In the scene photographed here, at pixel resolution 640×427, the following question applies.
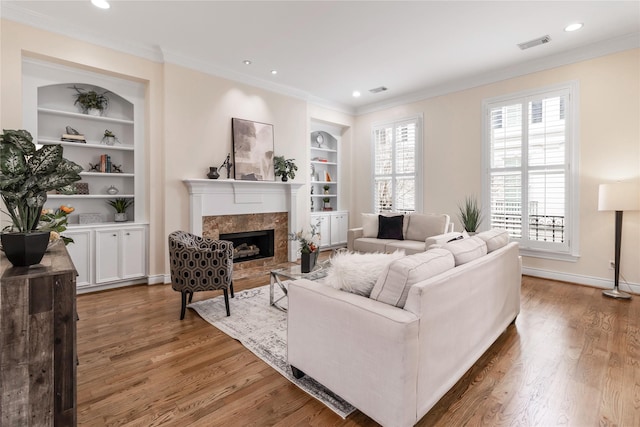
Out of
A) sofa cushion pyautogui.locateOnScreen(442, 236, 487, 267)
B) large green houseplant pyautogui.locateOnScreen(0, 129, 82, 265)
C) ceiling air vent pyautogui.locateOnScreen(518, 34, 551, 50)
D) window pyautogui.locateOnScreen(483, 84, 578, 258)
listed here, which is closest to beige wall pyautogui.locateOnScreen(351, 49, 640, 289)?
window pyautogui.locateOnScreen(483, 84, 578, 258)

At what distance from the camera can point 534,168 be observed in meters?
4.50

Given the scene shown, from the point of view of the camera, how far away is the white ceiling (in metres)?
3.17

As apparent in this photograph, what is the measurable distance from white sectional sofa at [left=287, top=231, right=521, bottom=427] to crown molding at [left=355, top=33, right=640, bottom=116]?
3804 millimetres

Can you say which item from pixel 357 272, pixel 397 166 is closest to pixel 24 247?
pixel 357 272

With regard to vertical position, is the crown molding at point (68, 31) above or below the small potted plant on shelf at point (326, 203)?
above

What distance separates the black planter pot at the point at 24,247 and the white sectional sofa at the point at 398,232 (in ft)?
13.2

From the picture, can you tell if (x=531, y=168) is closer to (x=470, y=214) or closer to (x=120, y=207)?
(x=470, y=214)

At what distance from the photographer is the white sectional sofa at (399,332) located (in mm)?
1468

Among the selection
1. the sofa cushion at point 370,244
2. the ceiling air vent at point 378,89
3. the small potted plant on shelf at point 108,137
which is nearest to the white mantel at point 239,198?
the small potted plant on shelf at point 108,137

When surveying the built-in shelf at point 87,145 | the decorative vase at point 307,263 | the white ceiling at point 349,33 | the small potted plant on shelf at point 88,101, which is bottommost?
the decorative vase at point 307,263

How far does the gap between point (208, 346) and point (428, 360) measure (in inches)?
69.3

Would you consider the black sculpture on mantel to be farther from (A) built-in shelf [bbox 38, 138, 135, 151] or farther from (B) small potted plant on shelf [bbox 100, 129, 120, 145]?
(B) small potted plant on shelf [bbox 100, 129, 120, 145]

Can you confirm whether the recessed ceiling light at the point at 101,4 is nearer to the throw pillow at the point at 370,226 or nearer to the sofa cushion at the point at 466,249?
the sofa cushion at the point at 466,249

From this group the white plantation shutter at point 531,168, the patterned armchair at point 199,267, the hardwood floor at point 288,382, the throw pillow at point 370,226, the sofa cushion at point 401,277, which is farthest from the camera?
the throw pillow at point 370,226
